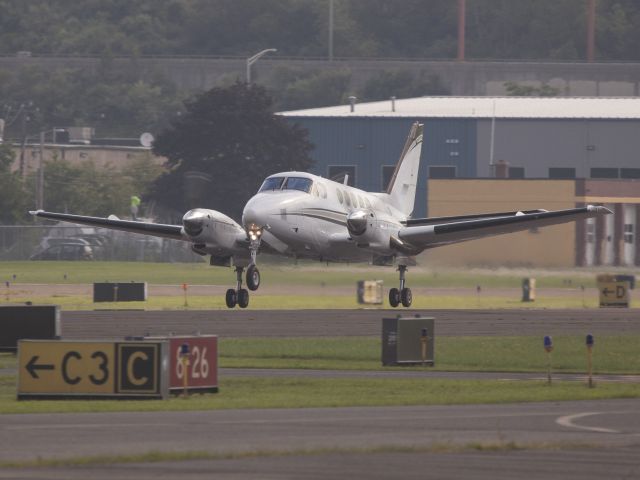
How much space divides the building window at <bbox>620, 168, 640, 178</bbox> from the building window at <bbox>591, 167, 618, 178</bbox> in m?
0.41

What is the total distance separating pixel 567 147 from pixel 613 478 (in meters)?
91.7

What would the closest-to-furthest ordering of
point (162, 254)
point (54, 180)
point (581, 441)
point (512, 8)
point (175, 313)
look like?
point (581, 441) < point (175, 313) < point (162, 254) < point (54, 180) < point (512, 8)

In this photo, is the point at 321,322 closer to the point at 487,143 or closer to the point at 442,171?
the point at 442,171

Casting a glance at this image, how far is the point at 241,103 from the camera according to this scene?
108938 millimetres

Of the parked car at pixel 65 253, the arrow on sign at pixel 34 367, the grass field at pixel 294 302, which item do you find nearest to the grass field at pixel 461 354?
the arrow on sign at pixel 34 367

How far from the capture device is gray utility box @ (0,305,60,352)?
33594 millimetres

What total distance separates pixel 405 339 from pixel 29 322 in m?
8.32

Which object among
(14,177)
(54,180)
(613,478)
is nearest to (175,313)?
(613,478)

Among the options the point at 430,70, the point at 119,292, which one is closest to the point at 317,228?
the point at 119,292

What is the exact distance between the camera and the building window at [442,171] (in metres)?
109

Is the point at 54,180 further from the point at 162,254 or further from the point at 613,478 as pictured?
the point at 613,478

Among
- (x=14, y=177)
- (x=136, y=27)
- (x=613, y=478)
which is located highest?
(x=136, y=27)

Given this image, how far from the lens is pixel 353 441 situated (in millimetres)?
20234

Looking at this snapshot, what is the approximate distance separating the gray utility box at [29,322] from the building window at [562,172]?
249 feet
